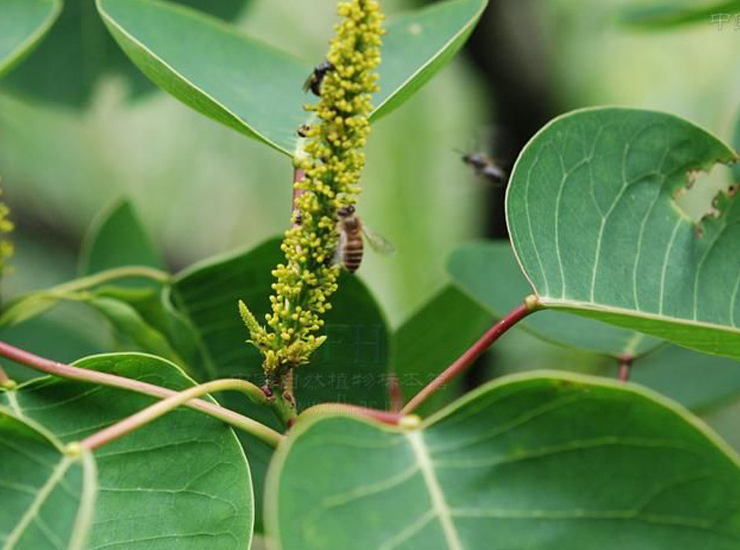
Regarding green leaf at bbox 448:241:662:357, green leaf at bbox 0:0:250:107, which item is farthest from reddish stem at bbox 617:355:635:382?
green leaf at bbox 0:0:250:107

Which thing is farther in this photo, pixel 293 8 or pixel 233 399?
pixel 293 8

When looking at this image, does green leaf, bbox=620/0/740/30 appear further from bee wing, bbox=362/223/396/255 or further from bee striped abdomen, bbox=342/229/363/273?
bee striped abdomen, bbox=342/229/363/273

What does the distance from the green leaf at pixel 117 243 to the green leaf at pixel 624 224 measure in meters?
0.99

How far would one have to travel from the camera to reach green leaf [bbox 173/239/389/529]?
1.49 metres

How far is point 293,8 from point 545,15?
1.10 metres

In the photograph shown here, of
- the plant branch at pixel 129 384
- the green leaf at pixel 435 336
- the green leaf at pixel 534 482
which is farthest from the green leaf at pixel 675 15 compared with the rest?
the plant branch at pixel 129 384

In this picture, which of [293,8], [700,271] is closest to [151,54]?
[700,271]

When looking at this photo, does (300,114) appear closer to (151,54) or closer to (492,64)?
(151,54)

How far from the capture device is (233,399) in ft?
4.87

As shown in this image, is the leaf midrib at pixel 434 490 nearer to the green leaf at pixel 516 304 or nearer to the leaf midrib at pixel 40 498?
the leaf midrib at pixel 40 498

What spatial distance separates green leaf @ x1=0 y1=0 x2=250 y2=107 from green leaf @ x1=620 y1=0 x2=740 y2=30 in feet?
3.00

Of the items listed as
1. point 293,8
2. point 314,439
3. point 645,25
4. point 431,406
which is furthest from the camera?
point 293,8

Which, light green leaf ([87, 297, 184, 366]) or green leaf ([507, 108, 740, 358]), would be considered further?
light green leaf ([87, 297, 184, 366])

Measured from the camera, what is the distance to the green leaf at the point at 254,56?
4.34ft
